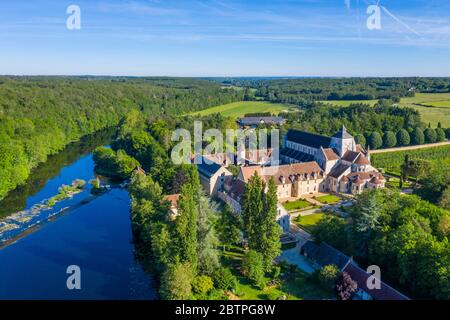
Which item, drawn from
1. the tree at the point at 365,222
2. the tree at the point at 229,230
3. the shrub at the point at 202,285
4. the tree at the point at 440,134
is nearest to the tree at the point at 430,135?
the tree at the point at 440,134

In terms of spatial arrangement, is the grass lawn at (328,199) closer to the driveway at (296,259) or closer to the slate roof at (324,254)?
the driveway at (296,259)

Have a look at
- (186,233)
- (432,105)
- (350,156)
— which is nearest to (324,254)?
(186,233)

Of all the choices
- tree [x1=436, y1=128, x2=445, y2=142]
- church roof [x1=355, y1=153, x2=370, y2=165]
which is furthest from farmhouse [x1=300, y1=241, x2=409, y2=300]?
tree [x1=436, y1=128, x2=445, y2=142]

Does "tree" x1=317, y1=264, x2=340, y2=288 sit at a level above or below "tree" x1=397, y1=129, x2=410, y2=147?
below

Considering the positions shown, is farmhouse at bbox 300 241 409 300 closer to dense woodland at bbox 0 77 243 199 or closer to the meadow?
the meadow
